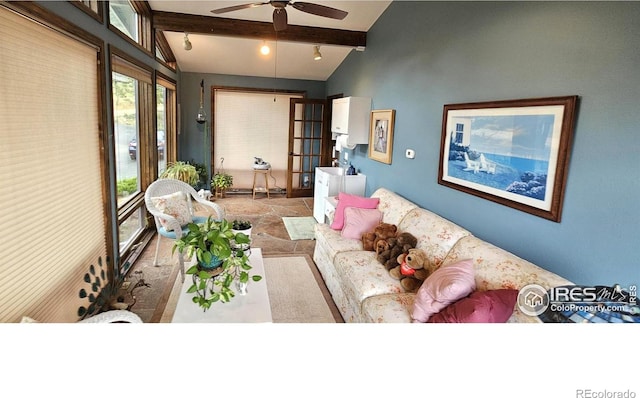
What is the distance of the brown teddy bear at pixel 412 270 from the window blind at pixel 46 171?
2.02m

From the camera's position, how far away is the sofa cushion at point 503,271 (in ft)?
5.44

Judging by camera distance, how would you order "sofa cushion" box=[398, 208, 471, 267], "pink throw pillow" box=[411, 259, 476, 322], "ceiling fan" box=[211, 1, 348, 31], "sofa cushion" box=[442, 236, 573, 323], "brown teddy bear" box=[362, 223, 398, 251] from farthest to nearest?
1. "brown teddy bear" box=[362, 223, 398, 251]
2. "ceiling fan" box=[211, 1, 348, 31]
3. "sofa cushion" box=[398, 208, 471, 267]
4. "pink throw pillow" box=[411, 259, 476, 322]
5. "sofa cushion" box=[442, 236, 573, 323]

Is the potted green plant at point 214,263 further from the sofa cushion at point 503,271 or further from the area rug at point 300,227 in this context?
the area rug at point 300,227

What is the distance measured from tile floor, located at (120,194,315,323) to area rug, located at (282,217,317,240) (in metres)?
0.08

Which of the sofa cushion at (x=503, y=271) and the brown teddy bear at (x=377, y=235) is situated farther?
the brown teddy bear at (x=377, y=235)

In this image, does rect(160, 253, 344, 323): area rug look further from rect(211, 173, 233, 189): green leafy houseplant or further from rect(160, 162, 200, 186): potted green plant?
rect(211, 173, 233, 189): green leafy houseplant

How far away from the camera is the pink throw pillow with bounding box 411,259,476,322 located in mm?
1761

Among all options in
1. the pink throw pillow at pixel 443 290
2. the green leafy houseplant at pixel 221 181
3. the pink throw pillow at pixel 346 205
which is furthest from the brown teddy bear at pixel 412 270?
the green leafy houseplant at pixel 221 181

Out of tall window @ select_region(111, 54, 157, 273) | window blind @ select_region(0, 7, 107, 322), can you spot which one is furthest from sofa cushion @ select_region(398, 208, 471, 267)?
tall window @ select_region(111, 54, 157, 273)

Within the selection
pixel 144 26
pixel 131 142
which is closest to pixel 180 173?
pixel 131 142

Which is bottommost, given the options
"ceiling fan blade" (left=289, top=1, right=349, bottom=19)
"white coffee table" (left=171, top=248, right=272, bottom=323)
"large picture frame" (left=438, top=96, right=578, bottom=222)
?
"white coffee table" (left=171, top=248, right=272, bottom=323)
